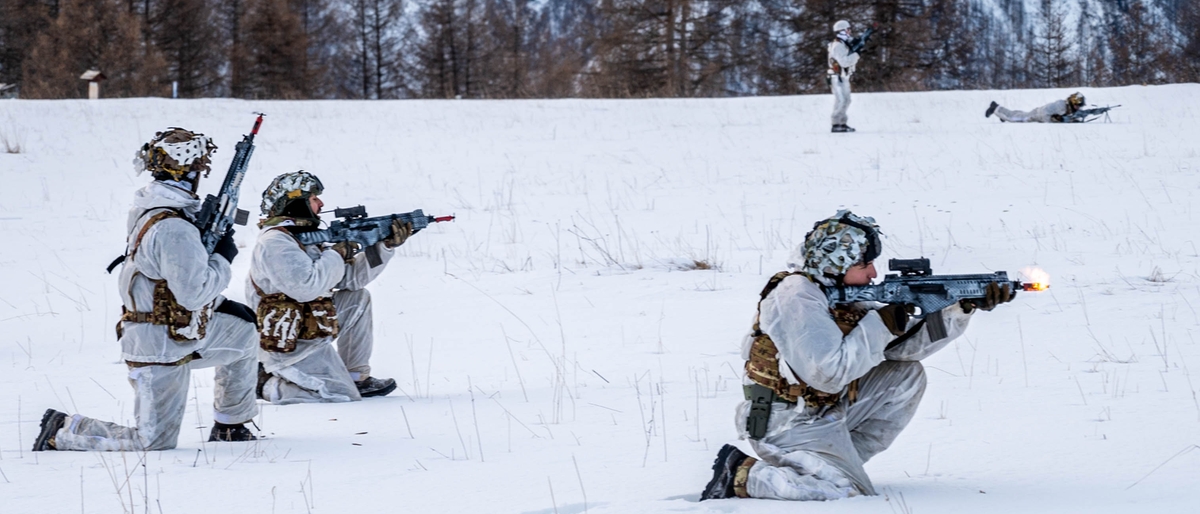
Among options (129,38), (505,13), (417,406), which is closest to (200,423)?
(417,406)

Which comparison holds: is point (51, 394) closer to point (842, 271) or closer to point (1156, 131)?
point (842, 271)

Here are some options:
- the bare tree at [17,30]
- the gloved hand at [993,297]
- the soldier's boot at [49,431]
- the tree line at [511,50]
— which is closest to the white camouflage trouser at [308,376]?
the soldier's boot at [49,431]

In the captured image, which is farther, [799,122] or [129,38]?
[129,38]

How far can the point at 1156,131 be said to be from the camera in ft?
57.3

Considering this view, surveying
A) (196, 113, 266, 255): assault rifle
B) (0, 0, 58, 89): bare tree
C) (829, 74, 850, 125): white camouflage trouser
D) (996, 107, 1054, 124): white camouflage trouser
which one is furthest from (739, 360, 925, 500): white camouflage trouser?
(0, 0, 58, 89): bare tree

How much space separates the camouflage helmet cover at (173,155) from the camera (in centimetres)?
544

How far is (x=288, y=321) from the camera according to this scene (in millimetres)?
6824

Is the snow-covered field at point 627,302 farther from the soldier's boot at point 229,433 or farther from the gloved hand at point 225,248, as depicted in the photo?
the gloved hand at point 225,248

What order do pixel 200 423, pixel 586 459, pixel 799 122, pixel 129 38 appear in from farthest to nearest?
pixel 129 38 < pixel 799 122 < pixel 200 423 < pixel 586 459

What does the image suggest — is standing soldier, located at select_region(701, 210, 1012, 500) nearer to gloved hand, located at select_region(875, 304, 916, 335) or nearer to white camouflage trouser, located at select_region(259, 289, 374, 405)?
gloved hand, located at select_region(875, 304, 916, 335)

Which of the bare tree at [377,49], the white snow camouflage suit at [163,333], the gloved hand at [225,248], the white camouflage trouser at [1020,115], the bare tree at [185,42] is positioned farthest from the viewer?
the bare tree at [377,49]

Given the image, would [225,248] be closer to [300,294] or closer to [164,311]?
[164,311]

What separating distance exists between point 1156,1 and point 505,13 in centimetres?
3410

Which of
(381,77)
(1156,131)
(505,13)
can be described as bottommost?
(1156,131)
